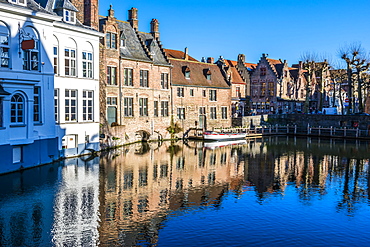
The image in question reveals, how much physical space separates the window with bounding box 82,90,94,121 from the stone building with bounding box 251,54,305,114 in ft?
134

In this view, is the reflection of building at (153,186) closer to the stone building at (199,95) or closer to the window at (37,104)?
the window at (37,104)

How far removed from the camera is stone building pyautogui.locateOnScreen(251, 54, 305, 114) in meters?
68.1

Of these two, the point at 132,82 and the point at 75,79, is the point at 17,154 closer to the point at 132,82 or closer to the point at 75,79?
the point at 75,79

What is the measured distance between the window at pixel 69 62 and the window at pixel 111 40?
7993 millimetres

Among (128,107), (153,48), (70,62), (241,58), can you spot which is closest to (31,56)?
(70,62)

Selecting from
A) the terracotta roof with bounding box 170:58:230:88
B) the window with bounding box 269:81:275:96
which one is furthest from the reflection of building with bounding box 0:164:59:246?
the window with bounding box 269:81:275:96

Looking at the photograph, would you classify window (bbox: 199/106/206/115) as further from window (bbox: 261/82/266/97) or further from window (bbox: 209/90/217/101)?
window (bbox: 261/82/266/97)

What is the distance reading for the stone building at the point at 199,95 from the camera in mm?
45812

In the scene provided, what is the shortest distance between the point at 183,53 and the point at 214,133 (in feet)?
69.8

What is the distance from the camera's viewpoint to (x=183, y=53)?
61.6 metres

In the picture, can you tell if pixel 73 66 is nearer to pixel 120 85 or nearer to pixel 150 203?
pixel 120 85

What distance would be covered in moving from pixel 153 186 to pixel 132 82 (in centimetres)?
2052

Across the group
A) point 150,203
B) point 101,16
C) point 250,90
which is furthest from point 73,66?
point 250,90

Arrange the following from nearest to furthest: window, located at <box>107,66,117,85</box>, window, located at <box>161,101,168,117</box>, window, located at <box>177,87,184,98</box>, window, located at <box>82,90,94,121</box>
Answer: window, located at <box>82,90,94,121</box> < window, located at <box>107,66,117,85</box> < window, located at <box>161,101,168,117</box> < window, located at <box>177,87,184,98</box>
